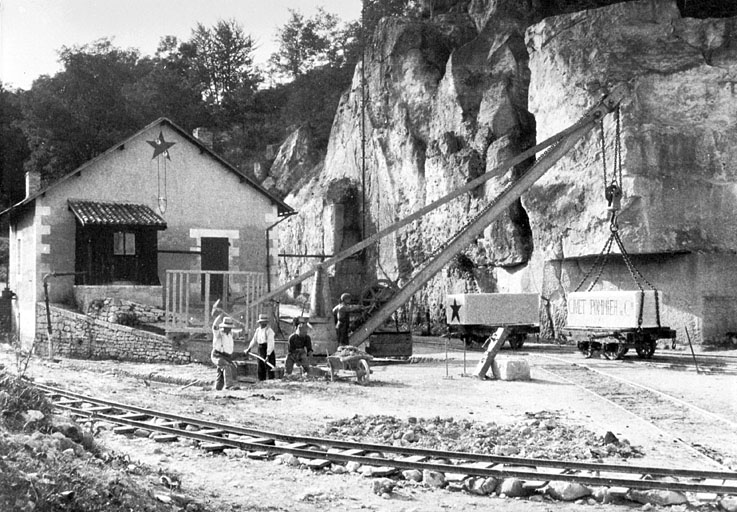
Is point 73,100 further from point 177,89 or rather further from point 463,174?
point 463,174

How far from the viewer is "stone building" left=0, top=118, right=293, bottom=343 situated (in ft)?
78.5

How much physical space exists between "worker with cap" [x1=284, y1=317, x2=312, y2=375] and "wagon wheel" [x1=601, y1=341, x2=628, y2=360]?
895 cm

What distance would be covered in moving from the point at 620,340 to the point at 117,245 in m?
14.4

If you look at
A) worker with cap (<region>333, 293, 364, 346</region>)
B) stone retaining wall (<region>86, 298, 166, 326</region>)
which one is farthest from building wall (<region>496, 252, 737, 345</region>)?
stone retaining wall (<region>86, 298, 166, 326</region>)

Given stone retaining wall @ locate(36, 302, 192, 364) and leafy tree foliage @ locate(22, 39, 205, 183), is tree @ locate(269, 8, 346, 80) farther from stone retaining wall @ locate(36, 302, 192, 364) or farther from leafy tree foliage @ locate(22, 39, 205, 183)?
stone retaining wall @ locate(36, 302, 192, 364)

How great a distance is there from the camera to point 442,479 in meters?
7.87

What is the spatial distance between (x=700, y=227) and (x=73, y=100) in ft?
115

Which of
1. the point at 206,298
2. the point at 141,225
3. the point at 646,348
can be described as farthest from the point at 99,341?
the point at 646,348

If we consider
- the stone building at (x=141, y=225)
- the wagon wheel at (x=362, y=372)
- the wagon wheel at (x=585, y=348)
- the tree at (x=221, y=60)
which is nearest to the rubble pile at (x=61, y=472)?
the wagon wheel at (x=362, y=372)

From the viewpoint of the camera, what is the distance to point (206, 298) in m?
19.8

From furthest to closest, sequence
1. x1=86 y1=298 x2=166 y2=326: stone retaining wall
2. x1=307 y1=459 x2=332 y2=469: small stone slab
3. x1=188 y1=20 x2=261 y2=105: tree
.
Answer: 1. x1=188 y1=20 x2=261 y2=105: tree
2. x1=86 y1=298 x2=166 y2=326: stone retaining wall
3. x1=307 y1=459 x2=332 y2=469: small stone slab

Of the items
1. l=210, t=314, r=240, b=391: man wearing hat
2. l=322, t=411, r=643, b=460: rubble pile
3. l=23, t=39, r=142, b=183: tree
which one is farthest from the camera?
l=23, t=39, r=142, b=183: tree

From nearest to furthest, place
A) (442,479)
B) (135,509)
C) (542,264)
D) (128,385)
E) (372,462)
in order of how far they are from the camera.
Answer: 1. (135,509)
2. (442,479)
3. (372,462)
4. (128,385)
5. (542,264)

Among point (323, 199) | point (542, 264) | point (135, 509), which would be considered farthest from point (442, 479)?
point (323, 199)
